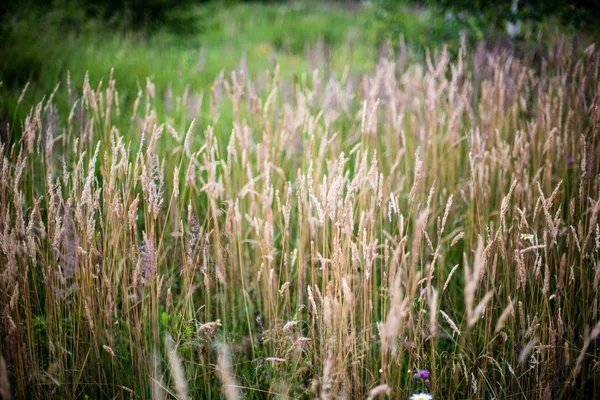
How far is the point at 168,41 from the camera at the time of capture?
6102mm

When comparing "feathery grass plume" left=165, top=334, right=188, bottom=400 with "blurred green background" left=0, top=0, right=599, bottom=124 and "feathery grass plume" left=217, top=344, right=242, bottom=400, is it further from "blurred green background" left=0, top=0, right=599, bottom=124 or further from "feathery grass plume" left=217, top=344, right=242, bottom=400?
"blurred green background" left=0, top=0, right=599, bottom=124

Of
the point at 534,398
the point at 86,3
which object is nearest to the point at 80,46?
the point at 86,3

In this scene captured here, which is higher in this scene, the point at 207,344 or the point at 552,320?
the point at 552,320

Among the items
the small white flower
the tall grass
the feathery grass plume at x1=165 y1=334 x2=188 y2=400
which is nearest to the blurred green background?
the tall grass

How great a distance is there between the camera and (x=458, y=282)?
2182mm

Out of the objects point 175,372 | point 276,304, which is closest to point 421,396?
point 276,304

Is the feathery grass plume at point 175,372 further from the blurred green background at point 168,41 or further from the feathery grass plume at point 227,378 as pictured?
the blurred green background at point 168,41

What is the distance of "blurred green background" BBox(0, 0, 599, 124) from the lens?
360 centimetres

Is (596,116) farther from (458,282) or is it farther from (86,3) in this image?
(86,3)

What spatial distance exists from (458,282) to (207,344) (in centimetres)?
120

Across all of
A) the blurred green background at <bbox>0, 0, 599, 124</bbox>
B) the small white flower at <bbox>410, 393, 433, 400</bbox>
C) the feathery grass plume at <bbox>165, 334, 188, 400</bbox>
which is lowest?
the small white flower at <bbox>410, 393, 433, 400</bbox>

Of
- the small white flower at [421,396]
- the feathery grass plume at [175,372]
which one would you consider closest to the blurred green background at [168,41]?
the feathery grass plume at [175,372]

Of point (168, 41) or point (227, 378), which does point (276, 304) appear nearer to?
point (227, 378)

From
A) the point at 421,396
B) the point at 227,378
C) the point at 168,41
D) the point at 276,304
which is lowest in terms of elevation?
the point at 421,396
